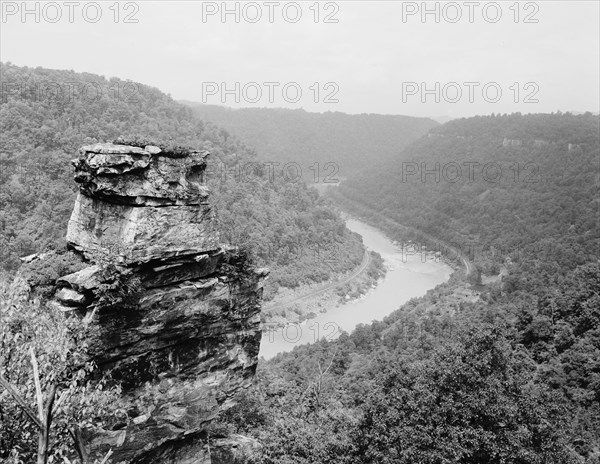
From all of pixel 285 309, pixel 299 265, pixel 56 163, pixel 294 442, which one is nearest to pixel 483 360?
pixel 294 442

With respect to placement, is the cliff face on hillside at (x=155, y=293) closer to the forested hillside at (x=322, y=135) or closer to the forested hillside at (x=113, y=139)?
the forested hillside at (x=113, y=139)

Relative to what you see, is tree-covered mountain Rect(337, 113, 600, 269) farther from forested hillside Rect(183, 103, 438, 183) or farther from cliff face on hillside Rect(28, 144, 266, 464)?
cliff face on hillside Rect(28, 144, 266, 464)

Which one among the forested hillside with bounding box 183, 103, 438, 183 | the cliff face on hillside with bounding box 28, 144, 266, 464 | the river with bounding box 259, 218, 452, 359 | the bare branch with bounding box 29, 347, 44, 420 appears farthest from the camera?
the forested hillside with bounding box 183, 103, 438, 183

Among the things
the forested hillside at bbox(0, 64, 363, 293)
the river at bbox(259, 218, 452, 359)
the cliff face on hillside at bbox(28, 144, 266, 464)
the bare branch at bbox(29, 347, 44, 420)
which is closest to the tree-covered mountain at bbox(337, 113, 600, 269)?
the river at bbox(259, 218, 452, 359)

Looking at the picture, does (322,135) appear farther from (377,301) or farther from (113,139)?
(113,139)

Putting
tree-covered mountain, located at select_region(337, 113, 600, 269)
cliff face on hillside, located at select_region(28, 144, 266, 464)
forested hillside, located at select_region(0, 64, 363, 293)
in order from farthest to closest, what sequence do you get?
tree-covered mountain, located at select_region(337, 113, 600, 269) → forested hillside, located at select_region(0, 64, 363, 293) → cliff face on hillside, located at select_region(28, 144, 266, 464)

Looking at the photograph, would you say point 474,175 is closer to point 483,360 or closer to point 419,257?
point 419,257
